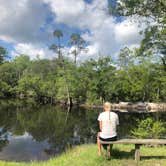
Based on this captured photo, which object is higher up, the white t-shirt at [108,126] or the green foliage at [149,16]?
the green foliage at [149,16]

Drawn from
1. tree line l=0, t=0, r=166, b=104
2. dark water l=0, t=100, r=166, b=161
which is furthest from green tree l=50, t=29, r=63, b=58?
dark water l=0, t=100, r=166, b=161

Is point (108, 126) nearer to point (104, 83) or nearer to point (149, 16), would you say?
point (149, 16)

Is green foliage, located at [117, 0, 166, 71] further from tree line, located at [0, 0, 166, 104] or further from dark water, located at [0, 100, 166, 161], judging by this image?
tree line, located at [0, 0, 166, 104]

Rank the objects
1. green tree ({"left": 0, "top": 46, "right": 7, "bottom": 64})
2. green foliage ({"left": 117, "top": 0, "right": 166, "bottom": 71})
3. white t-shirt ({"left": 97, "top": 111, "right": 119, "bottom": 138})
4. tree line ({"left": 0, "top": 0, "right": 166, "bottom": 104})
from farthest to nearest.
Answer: green tree ({"left": 0, "top": 46, "right": 7, "bottom": 64}) < tree line ({"left": 0, "top": 0, "right": 166, "bottom": 104}) < green foliage ({"left": 117, "top": 0, "right": 166, "bottom": 71}) < white t-shirt ({"left": 97, "top": 111, "right": 119, "bottom": 138})

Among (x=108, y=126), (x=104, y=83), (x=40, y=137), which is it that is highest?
(x=104, y=83)

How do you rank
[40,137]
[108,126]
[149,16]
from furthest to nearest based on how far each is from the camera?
[40,137]
[149,16]
[108,126]

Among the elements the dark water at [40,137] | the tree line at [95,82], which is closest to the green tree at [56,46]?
the tree line at [95,82]

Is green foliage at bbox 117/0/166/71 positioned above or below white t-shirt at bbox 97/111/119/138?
above

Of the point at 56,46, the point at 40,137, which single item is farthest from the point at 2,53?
the point at 40,137

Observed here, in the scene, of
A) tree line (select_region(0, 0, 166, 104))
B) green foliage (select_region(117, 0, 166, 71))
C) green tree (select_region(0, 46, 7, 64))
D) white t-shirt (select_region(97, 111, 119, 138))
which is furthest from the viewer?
green tree (select_region(0, 46, 7, 64))

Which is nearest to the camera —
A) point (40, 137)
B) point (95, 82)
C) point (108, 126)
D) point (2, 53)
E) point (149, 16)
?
point (108, 126)

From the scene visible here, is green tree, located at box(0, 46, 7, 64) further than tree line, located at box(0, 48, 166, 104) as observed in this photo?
Yes

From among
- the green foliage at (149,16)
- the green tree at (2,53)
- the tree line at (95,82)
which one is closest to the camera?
the green foliage at (149,16)

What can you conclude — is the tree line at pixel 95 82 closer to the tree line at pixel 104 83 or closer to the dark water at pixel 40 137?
the tree line at pixel 104 83
